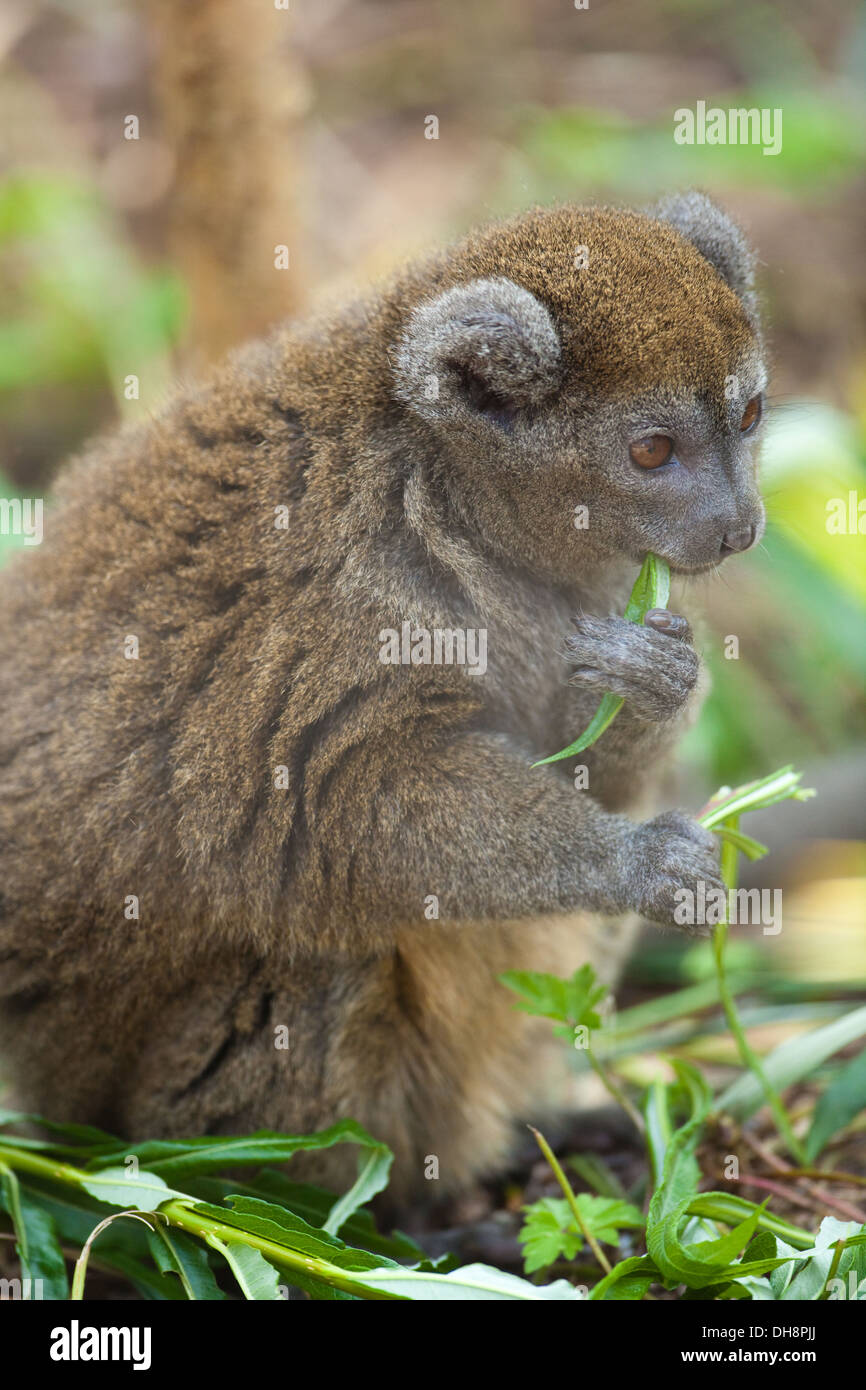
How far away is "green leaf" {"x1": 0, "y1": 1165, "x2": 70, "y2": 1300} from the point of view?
405 centimetres

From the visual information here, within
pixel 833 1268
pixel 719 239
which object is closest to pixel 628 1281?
pixel 833 1268

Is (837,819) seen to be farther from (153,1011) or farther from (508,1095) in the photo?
(153,1011)

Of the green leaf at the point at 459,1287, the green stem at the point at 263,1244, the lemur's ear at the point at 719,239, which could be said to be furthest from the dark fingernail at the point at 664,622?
the green stem at the point at 263,1244

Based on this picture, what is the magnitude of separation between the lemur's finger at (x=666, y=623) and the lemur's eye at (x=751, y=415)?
2.19 feet

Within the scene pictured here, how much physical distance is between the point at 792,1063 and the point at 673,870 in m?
1.24

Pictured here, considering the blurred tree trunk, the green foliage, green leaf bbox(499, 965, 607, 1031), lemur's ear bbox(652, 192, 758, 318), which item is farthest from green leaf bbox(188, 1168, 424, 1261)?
the blurred tree trunk

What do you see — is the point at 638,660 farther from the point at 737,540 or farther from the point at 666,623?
the point at 737,540

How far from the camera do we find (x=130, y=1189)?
4.04 m

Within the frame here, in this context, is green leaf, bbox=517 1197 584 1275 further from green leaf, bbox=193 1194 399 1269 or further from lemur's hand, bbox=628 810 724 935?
lemur's hand, bbox=628 810 724 935

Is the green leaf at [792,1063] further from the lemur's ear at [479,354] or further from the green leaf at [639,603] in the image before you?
the lemur's ear at [479,354]

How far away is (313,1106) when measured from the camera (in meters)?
4.60

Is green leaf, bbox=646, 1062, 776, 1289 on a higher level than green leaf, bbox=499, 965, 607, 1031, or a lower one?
lower

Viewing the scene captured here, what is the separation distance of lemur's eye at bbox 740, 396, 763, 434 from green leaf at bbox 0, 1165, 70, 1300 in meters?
3.26
